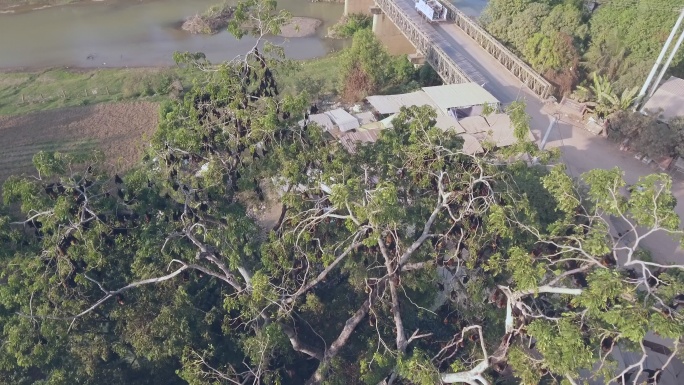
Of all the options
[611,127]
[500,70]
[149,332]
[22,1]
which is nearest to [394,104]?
[500,70]

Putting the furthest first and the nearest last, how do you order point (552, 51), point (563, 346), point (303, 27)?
1. point (303, 27)
2. point (552, 51)
3. point (563, 346)

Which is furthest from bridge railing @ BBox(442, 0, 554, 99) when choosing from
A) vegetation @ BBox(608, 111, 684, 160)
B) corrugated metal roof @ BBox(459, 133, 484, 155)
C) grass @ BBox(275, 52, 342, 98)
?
grass @ BBox(275, 52, 342, 98)

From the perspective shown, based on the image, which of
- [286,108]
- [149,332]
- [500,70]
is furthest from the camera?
[500,70]

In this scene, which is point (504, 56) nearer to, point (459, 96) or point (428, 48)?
point (428, 48)

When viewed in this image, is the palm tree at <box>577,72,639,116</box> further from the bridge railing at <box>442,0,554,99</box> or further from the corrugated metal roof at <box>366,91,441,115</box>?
the corrugated metal roof at <box>366,91,441,115</box>

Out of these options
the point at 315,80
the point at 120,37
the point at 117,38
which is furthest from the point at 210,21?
the point at 315,80

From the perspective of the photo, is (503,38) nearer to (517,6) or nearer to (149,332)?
(517,6)
